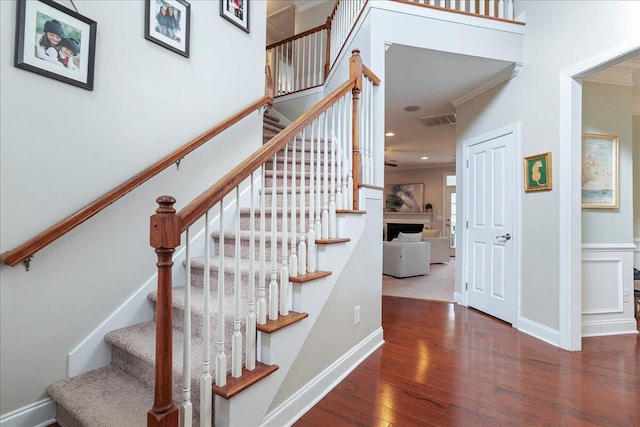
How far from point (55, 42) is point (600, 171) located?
14.6 feet

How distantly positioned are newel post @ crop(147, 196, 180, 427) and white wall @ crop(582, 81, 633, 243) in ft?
11.9

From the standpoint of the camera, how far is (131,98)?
6.33ft

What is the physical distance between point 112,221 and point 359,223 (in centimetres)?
160

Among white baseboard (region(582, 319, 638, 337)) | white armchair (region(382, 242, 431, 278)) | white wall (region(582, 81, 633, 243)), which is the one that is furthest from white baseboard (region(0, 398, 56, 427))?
white armchair (region(382, 242, 431, 278))

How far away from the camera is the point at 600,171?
3039mm

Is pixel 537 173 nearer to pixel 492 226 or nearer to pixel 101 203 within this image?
pixel 492 226

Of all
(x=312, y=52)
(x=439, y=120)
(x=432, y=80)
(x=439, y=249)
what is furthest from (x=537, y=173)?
(x=439, y=249)

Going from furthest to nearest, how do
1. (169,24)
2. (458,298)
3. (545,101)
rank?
(458,298) < (545,101) < (169,24)

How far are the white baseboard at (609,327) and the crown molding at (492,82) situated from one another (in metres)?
2.59

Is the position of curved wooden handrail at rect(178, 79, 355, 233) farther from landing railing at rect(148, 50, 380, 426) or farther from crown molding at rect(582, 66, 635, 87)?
crown molding at rect(582, 66, 635, 87)

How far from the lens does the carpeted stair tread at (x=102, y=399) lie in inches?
50.8

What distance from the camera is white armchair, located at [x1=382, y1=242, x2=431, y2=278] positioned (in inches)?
213

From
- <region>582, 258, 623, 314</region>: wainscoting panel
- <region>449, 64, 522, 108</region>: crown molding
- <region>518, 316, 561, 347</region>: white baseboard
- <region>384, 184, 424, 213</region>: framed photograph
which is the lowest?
<region>518, 316, 561, 347</region>: white baseboard

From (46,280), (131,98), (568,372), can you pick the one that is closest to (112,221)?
(46,280)
